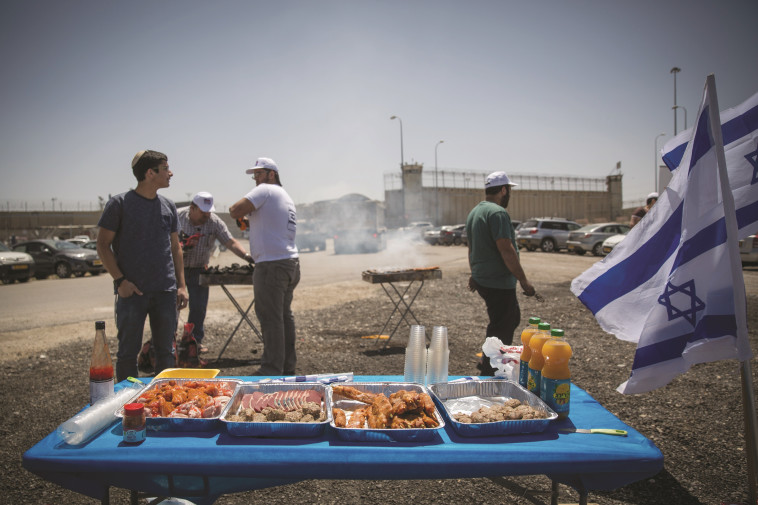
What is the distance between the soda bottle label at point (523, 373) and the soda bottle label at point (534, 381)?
0.07m

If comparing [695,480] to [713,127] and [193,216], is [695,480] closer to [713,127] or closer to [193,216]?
[713,127]

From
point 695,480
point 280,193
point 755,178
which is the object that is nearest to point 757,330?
point 695,480

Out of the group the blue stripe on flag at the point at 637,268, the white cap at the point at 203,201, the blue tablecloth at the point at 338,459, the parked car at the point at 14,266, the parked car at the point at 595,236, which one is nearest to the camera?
the blue tablecloth at the point at 338,459

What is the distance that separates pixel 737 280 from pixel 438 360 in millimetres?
1476

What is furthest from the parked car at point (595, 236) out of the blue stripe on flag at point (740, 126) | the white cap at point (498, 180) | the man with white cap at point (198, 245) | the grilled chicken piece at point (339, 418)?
the grilled chicken piece at point (339, 418)

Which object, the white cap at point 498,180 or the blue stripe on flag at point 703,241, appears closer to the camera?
the blue stripe on flag at point 703,241

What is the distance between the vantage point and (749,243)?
1365 centimetres

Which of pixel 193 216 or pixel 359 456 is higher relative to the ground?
pixel 193 216

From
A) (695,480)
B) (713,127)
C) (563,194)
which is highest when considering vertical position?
(563,194)

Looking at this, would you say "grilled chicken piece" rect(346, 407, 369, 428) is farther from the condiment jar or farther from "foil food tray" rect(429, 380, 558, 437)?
Answer: the condiment jar

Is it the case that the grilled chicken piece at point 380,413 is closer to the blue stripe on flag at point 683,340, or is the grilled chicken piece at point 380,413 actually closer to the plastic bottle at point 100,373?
the blue stripe on flag at point 683,340

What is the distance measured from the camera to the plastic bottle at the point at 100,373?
2.18 meters

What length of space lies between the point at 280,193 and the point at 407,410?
278cm

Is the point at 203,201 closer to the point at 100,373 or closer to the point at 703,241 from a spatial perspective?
the point at 100,373
